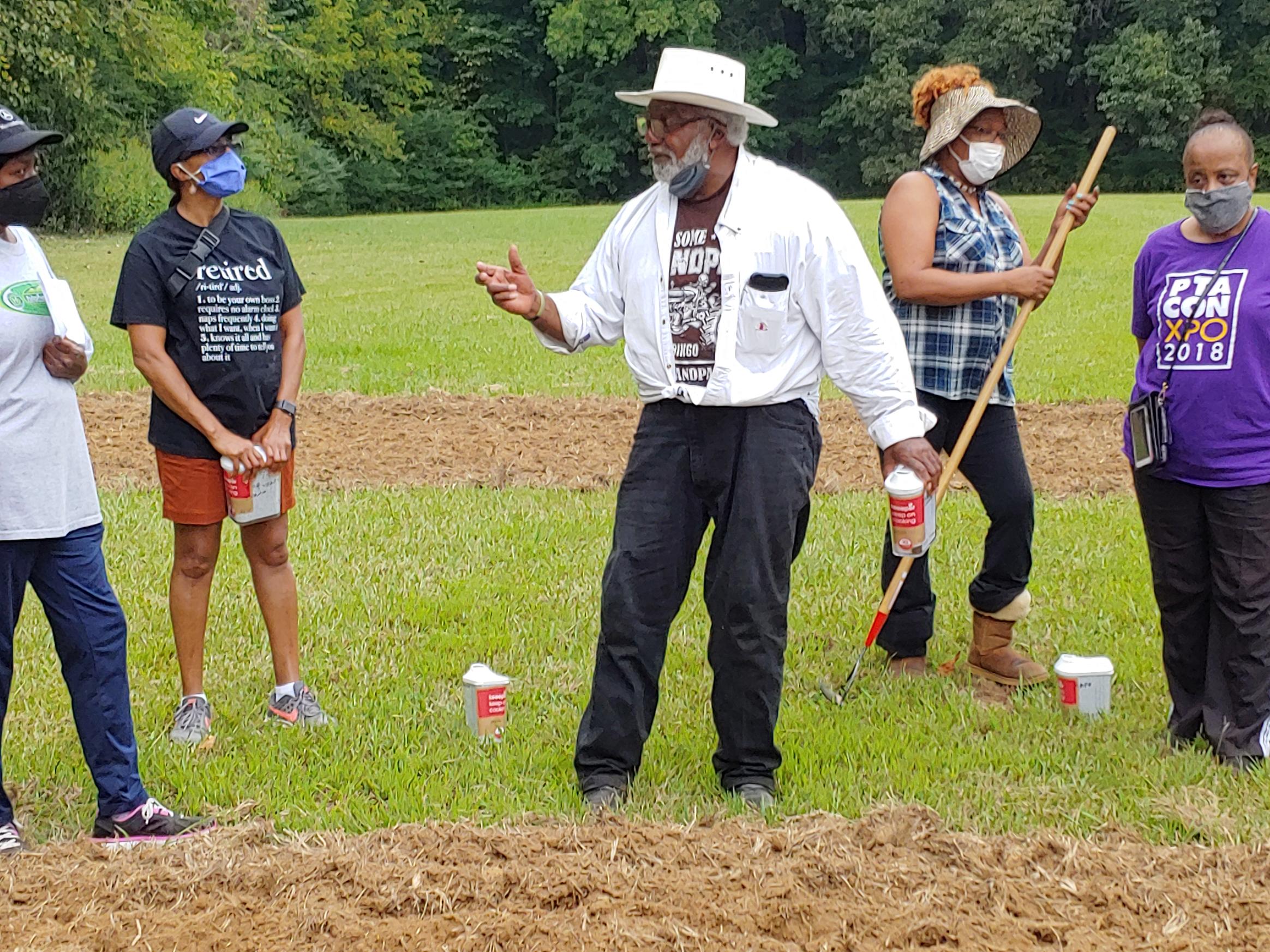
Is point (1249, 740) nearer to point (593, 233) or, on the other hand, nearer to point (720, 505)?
point (720, 505)

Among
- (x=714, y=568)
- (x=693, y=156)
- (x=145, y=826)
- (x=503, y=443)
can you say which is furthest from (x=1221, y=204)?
(x=503, y=443)

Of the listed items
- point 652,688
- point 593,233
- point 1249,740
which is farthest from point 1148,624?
point 593,233

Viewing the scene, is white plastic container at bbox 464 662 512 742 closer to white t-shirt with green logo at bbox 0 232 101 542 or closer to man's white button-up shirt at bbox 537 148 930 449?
man's white button-up shirt at bbox 537 148 930 449

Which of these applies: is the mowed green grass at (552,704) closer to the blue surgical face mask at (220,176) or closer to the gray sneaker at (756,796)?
the gray sneaker at (756,796)

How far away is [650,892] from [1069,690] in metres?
2.37

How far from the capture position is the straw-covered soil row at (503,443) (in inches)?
383

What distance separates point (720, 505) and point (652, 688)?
69 centimetres

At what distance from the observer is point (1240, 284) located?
4.74 meters

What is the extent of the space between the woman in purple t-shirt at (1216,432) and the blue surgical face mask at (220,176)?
129 inches

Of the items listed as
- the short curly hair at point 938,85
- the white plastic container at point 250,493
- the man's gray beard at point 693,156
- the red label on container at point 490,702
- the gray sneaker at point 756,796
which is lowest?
the gray sneaker at point 756,796

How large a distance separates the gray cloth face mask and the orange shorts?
3.35 m

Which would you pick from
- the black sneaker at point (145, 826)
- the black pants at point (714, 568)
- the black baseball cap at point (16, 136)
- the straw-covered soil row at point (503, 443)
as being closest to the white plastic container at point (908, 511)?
the black pants at point (714, 568)

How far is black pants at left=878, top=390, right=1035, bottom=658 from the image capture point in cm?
558

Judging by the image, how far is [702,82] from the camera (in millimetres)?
4391
